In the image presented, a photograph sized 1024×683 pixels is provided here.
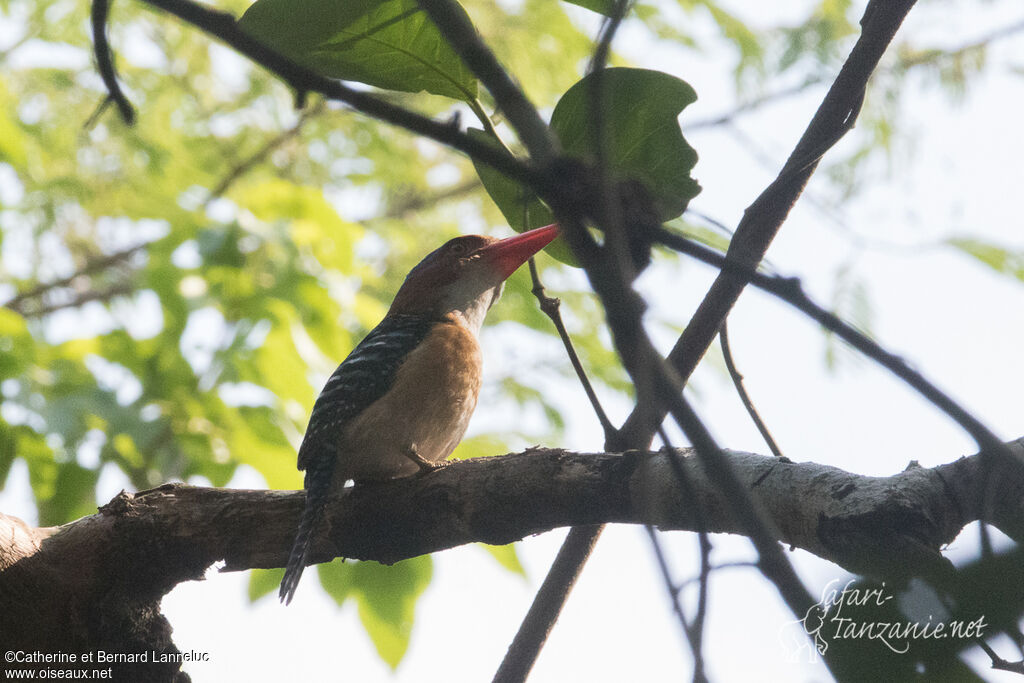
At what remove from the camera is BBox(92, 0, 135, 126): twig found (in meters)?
1.39

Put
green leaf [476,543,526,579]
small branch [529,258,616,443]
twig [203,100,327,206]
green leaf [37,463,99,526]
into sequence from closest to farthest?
small branch [529,258,616,443]
green leaf [476,543,526,579]
green leaf [37,463,99,526]
twig [203,100,327,206]

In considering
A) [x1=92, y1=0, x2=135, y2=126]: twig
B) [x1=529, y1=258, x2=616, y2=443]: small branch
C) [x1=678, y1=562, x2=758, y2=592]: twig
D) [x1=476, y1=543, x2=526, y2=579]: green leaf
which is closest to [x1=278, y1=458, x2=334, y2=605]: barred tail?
[x1=476, y1=543, x2=526, y2=579]: green leaf

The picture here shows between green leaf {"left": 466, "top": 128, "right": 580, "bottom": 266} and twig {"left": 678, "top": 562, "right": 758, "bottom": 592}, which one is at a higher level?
green leaf {"left": 466, "top": 128, "right": 580, "bottom": 266}

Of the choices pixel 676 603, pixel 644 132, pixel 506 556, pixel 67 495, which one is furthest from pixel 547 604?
pixel 67 495

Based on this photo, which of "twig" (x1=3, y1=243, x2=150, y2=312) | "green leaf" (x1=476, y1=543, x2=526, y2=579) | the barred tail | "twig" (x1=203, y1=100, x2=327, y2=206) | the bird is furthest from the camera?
"twig" (x1=203, y1=100, x2=327, y2=206)

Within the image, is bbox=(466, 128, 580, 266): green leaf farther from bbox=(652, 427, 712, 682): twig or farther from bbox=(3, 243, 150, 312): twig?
bbox=(3, 243, 150, 312): twig

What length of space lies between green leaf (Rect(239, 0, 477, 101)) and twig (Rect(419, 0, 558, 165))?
3.15 feet

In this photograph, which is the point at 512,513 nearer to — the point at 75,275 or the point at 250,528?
the point at 250,528

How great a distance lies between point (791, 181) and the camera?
2.08m

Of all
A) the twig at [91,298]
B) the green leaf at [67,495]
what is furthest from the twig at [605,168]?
the twig at [91,298]

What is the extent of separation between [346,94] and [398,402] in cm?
245

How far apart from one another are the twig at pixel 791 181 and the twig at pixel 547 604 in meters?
0.41

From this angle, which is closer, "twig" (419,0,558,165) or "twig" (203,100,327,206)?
"twig" (419,0,558,165)

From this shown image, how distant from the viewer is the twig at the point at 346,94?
2.61 ft
